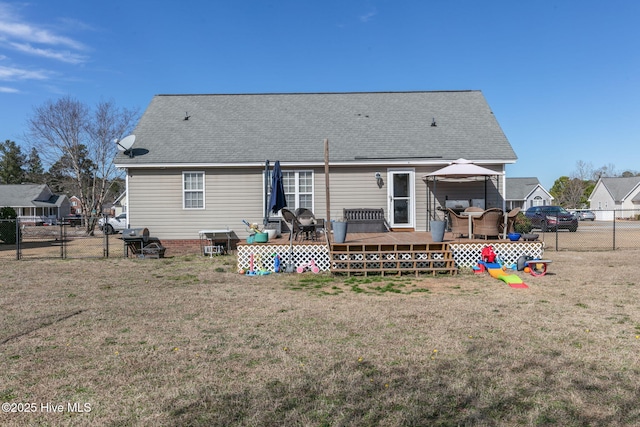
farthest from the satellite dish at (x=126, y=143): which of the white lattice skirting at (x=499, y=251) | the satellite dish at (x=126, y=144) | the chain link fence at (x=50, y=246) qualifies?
the white lattice skirting at (x=499, y=251)

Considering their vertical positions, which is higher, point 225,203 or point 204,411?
point 225,203

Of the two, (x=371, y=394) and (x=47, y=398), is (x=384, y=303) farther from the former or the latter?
(x=47, y=398)

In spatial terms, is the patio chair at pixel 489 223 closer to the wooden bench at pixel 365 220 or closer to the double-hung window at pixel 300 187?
the wooden bench at pixel 365 220

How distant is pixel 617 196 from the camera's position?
56438 millimetres

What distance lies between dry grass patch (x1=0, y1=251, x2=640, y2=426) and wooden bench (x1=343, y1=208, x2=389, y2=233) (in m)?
4.94

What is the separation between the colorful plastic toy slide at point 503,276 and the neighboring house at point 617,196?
50555mm

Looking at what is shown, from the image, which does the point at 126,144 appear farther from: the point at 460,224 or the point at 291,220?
the point at 460,224

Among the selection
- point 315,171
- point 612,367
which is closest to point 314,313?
point 612,367

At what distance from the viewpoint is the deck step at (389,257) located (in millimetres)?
9820

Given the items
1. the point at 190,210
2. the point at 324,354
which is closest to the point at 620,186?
the point at 190,210

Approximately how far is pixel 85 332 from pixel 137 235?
327 inches

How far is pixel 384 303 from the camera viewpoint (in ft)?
22.8

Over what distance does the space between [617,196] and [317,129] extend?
55.4 meters

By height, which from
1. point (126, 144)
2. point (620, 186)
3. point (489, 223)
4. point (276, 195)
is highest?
point (620, 186)
